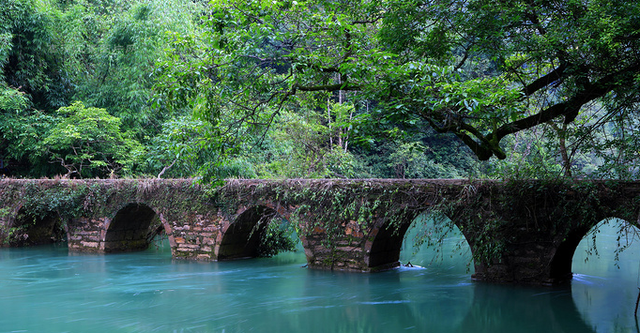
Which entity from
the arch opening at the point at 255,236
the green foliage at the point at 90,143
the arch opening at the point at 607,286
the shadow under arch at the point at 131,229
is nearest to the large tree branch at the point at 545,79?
the arch opening at the point at 607,286

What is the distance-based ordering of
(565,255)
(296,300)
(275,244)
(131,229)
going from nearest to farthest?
(296,300) → (565,255) → (275,244) → (131,229)

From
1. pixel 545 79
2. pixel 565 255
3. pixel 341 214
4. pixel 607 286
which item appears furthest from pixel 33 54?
pixel 607 286

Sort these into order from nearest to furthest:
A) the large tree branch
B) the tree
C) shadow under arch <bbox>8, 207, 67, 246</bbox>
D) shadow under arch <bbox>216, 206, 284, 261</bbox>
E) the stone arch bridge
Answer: the tree, the large tree branch, the stone arch bridge, shadow under arch <bbox>216, 206, 284, 261</bbox>, shadow under arch <bbox>8, 207, 67, 246</bbox>

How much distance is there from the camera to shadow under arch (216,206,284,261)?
36.8 feet

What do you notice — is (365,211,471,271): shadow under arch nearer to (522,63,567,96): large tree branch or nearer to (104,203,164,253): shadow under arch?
(522,63,567,96): large tree branch

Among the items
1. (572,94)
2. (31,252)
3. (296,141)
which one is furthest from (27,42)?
(572,94)

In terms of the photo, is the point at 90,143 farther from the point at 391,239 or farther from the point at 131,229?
the point at 391,239

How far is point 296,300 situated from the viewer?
863cm

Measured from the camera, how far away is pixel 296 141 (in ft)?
57.1

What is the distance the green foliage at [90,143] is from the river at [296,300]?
5539 millimetres

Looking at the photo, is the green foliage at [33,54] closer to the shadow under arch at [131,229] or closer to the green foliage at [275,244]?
the shadow under arch at [131,229]

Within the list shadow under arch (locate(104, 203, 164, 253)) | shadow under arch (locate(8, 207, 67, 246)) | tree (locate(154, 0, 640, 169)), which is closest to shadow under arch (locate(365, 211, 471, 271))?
tree (locate(154, 0, 640, 169))

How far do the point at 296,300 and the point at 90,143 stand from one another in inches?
449

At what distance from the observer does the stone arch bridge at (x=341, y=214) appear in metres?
8.28
